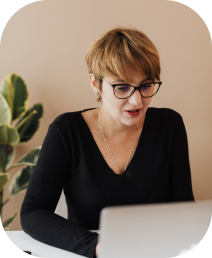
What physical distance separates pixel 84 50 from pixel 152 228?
1491 millimetres

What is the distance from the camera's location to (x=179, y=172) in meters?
1.25

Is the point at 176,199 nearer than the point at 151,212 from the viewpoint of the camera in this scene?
No

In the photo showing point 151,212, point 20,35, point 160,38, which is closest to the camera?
point 151,212

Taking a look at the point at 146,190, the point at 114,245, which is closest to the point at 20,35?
the point at 146,190

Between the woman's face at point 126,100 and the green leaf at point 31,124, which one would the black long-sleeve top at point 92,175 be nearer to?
the woman's face at point 126,100

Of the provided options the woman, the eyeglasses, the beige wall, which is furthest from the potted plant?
the eyeglasses

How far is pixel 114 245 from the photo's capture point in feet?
1.87

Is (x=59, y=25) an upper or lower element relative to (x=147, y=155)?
upper

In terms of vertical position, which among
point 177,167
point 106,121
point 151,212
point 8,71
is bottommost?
point 177,167

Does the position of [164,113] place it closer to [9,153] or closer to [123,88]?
[123,88]

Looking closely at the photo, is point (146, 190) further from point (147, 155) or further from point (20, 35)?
point (20, 35)

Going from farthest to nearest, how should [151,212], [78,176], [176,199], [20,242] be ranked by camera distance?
[176,199] < [78,176] < [20,242] < [151,212]

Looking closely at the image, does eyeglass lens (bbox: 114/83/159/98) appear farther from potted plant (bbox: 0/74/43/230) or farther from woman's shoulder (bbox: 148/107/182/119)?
potted plant (bbox: 0/74/43/230)

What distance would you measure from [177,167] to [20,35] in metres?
1.29
